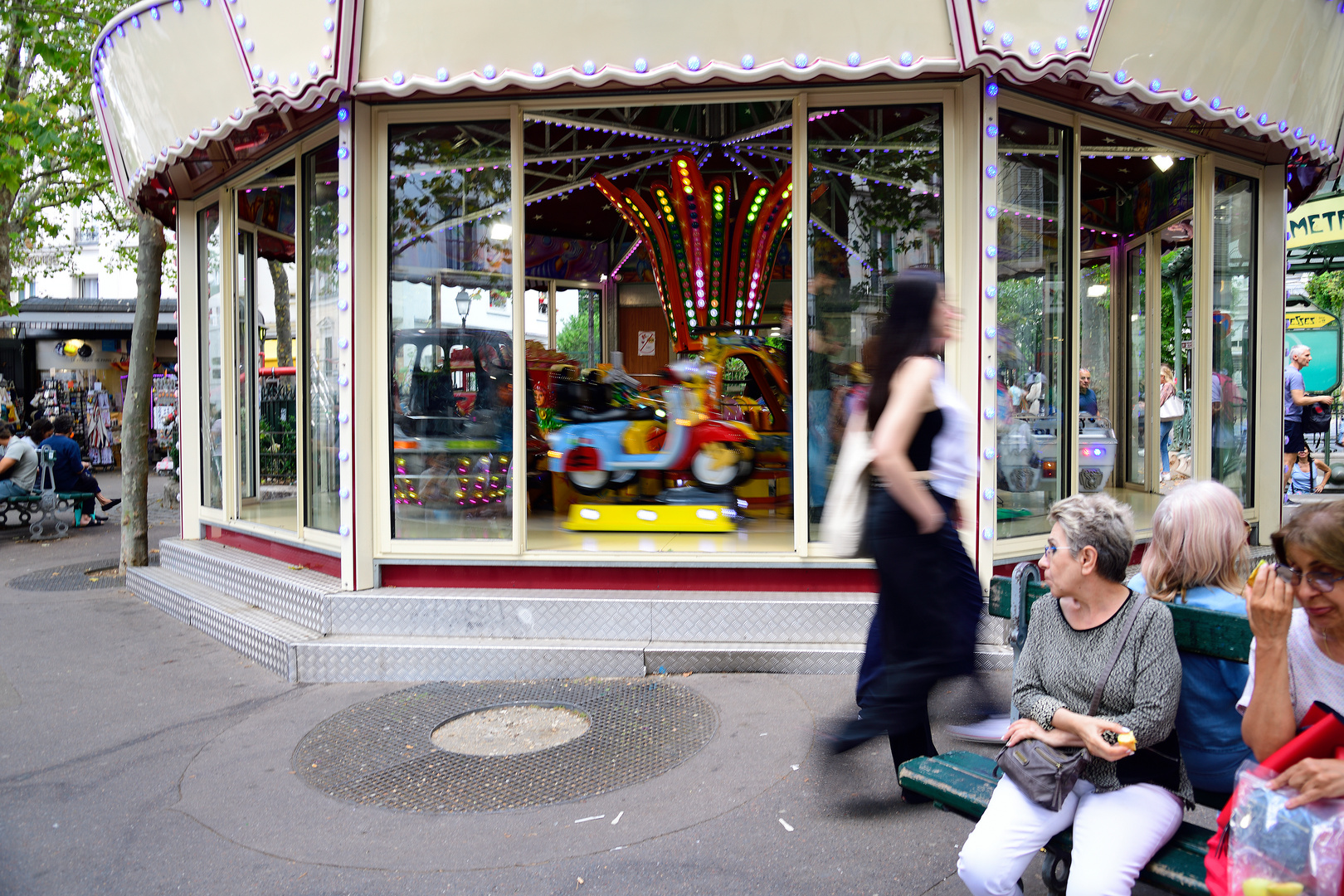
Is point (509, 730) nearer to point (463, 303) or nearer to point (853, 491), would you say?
point (853, 491)

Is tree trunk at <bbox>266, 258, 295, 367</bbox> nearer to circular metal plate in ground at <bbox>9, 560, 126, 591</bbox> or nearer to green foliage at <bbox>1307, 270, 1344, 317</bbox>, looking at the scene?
circular metal plate in ground at <bbox>9, 560, 126, 591</bbox>

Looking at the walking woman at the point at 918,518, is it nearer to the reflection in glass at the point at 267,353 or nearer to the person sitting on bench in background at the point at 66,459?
the reflection in glass at the point at 267,353

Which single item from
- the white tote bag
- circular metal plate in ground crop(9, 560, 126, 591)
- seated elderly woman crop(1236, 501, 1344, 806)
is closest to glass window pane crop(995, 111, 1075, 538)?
the white tote bag

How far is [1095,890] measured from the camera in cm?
212

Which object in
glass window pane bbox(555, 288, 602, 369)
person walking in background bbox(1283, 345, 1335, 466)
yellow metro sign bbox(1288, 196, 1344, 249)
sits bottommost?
person walking in background bbox(1283, 345, 1335, 466)

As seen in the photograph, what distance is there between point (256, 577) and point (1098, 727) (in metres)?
5.47

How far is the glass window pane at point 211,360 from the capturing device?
25.0ft

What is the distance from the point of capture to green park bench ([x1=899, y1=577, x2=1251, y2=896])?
215 cm

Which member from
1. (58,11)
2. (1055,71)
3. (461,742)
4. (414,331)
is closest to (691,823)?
(461,742)

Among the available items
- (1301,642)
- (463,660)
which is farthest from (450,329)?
(1301,642)

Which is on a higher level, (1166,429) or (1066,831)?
(1166,429)

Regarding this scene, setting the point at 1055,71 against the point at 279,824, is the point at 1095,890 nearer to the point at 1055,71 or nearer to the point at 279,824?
the point at 279,824

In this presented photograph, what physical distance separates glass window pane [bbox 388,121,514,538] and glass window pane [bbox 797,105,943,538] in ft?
5.95

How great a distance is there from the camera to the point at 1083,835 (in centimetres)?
224
